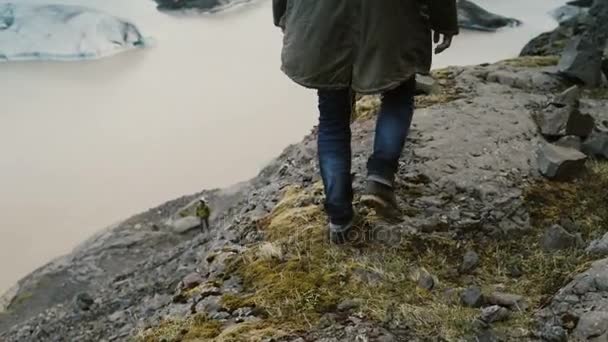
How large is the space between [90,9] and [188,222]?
392 centimetres

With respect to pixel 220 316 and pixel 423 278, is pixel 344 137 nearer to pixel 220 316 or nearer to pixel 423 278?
pixel 423 278

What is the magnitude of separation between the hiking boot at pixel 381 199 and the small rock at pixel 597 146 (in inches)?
30.9

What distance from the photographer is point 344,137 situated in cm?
192

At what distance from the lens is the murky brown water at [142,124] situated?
5.36 metres

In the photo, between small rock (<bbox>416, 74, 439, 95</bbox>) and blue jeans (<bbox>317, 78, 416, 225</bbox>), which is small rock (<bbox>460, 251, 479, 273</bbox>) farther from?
small rock (<bbox>416, 74, 439, 95</bbox>)

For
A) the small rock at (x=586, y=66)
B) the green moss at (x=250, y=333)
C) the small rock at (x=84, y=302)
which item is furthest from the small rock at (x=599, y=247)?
the small rock at (x=84, y=302)

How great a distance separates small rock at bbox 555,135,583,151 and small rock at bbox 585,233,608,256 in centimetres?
63

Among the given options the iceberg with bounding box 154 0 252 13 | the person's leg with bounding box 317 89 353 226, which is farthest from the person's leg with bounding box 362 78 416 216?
the iceberg with bounding box 154 0 252 13

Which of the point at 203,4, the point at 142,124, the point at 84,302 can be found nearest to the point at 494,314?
the point at 84,302

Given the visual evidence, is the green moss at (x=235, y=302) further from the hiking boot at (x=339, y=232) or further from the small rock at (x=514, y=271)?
the small rock at (x=514, y=271)

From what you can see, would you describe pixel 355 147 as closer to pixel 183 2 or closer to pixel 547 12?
pixel 547 12

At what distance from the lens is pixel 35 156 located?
5887 mm

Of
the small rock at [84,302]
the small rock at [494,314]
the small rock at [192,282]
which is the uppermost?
the small rock at [494,314]

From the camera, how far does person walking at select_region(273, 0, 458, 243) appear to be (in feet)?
5.86
